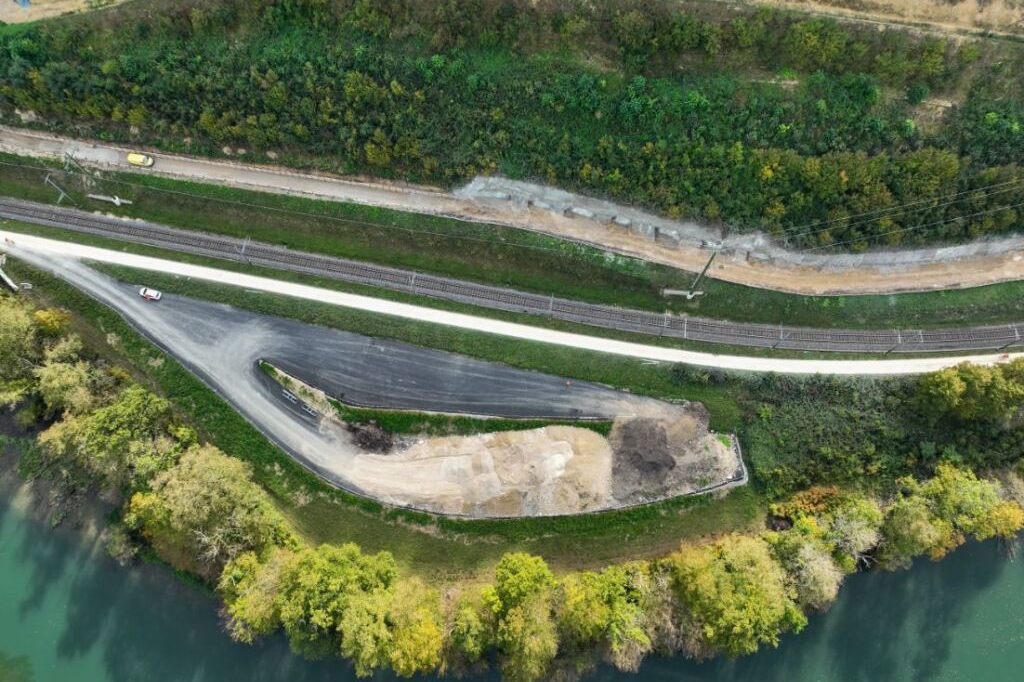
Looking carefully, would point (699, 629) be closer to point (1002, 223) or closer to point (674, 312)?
point (674, 312)

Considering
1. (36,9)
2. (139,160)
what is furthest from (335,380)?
(36,9)

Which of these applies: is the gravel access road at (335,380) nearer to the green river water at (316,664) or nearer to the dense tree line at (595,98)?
the green river water at (316,664)

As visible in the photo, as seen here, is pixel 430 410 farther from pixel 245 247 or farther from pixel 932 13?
pixel 932 13

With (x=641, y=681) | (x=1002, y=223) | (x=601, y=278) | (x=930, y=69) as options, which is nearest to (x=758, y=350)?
(x=601, y=278)

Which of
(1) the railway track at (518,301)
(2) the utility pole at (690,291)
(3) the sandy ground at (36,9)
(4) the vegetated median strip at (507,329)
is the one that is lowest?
(4) the vegetated median strip at (507,329)

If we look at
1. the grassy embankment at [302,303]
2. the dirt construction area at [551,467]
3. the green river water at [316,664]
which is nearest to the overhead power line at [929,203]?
the grassy embankment at [302,303]

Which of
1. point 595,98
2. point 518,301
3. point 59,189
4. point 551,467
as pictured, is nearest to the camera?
point 551,467

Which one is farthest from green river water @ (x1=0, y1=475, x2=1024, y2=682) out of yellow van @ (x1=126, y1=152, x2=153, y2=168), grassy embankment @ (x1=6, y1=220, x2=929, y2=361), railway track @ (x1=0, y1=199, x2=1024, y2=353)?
yellow van @ (x1=126, y1=152, x2=153, y2=168)
